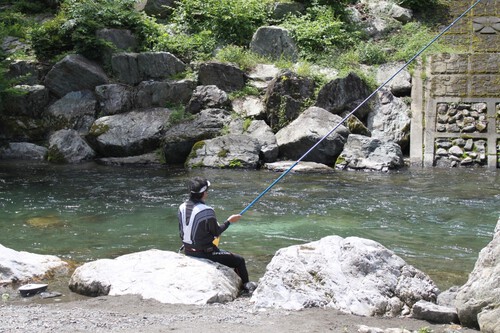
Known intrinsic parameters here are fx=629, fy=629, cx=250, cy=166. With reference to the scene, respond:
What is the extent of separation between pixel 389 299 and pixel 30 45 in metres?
19.1

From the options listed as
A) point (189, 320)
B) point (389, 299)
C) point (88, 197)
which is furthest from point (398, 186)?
point (189, 320)

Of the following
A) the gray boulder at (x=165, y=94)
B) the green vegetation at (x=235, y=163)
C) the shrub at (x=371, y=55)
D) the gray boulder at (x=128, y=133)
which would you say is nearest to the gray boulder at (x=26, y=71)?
the gray boulder at (x=128, y=133)

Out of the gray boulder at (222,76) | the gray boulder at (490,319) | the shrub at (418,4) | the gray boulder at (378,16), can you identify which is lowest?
the gray boulder at (490,319)

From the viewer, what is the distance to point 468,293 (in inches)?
232

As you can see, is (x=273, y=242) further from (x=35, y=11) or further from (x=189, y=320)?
(x=35, y=11)

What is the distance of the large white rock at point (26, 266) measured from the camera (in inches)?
299

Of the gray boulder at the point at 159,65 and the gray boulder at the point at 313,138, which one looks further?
the gray boulder at the point at 159,65

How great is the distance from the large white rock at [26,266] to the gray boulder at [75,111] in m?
12.0

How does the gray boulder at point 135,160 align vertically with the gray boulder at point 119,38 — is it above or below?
below

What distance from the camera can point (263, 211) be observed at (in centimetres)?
1178

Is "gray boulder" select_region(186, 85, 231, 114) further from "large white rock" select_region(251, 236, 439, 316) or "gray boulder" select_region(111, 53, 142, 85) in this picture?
"large white rock" select_region(251, 236, 439, 316)

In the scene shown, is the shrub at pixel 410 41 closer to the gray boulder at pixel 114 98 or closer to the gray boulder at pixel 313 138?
the gray boulder at pixel 313 138

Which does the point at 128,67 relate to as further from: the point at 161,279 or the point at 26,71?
the point at 161,279

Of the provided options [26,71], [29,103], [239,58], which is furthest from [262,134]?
[26,71]
